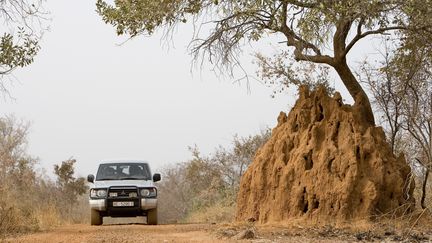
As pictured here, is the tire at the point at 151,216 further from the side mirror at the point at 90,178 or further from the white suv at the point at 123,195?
the side mirror at the point at 90,178

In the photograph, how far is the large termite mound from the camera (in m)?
15.3

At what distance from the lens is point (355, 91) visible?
1723cm

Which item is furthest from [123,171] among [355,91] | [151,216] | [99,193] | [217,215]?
[355,91]

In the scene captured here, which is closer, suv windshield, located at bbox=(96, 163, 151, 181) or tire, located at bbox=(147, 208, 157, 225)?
tire, located at bbox=(147, 208, 157, 225)

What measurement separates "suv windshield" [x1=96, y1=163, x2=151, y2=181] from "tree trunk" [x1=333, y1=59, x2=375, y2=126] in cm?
720

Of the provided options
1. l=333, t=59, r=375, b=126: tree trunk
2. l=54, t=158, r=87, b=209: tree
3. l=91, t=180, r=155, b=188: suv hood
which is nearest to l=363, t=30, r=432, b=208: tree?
l=333, t=59, r=375, b=126: tree trunk

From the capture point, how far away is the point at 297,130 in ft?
56.3

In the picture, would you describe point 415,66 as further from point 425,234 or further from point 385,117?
point 425,234

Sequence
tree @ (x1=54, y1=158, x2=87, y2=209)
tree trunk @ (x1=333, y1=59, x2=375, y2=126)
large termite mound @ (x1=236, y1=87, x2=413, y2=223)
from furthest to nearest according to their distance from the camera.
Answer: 1. tree @ (x1=54, y1=158, x2=87, y2=209)
2. tree trunk @ (x1=333, y1=59, x2=375, y2=126)
3. large termite mound @ (x1=236, y1=87, x2=413, y2=223)

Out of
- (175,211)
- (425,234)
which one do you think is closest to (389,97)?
(425,234)

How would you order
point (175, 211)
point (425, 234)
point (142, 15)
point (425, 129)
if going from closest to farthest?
point (425, 234) → point (142, 15) → point (425, 129) → point (175, 211)

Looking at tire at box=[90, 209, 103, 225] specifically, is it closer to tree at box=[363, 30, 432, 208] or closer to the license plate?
the license plate

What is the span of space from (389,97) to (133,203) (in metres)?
7.62

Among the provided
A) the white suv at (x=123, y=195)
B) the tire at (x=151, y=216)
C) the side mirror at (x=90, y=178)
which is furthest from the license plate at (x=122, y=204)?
the side mirror at (x=90, y=178)
